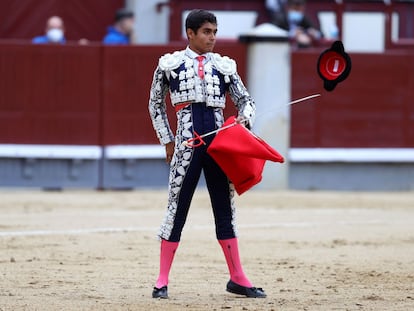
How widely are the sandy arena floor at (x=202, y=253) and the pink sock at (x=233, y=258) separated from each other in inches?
3.6

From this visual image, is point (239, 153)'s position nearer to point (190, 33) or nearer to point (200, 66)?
point (200, 66)

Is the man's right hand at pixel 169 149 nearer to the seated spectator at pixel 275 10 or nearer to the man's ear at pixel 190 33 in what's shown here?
the man's ear at pixel 190 33

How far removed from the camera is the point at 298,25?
13.4 meters

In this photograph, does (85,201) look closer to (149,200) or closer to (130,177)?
(149,200)

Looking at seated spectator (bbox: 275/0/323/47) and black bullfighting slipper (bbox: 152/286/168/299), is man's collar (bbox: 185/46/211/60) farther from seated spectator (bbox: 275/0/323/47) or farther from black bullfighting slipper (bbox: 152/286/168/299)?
seated spectator (bbox: 275/0/323/47)

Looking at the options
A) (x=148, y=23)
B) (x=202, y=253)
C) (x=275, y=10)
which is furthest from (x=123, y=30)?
(x=202, y=253)

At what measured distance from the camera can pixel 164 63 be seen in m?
5.66

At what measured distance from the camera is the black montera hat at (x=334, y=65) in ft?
18.9

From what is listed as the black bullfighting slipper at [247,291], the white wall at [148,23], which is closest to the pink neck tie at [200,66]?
the black bullfighting slipper at [247,291]

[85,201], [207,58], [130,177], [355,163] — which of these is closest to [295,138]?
[355,163]

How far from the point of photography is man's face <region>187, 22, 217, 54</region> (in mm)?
5580

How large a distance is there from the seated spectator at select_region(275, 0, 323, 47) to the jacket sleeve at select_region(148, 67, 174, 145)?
7632mm

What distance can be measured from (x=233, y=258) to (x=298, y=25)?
26.2 ft

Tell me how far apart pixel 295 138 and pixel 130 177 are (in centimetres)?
172
